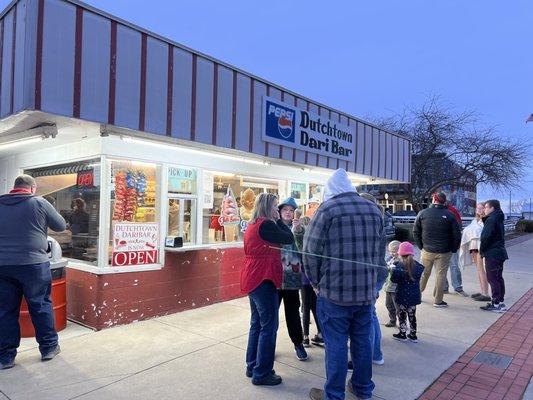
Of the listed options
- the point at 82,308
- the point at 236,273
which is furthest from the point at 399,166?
the point at 82,308

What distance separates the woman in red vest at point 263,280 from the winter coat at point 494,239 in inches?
Answer: 176

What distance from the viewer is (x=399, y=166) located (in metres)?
12.1

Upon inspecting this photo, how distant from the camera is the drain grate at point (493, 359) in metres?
4.58

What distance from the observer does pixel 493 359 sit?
4.74 meters

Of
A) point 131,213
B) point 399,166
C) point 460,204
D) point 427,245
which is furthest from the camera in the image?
point 460,204

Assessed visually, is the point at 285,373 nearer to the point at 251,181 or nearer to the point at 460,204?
the point at 251,181

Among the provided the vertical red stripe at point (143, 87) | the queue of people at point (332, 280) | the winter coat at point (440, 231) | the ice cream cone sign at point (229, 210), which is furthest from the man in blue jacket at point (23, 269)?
the winter coat at point (440, 231)

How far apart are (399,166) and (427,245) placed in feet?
18.0

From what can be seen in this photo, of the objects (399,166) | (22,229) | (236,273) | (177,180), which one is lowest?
(236,273)

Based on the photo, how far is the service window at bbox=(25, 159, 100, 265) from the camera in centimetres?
560

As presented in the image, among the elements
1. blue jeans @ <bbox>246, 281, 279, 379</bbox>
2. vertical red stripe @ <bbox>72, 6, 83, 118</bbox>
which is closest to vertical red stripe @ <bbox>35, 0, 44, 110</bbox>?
vertical red stripe @ <bbox>72, 6, 83, 118</bbox>

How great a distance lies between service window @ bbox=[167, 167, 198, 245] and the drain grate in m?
4.21

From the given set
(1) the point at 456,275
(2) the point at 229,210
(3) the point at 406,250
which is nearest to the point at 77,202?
(2) the point at 229,210

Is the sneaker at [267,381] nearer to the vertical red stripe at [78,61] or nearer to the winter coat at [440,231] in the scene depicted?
the vertical red stripe at [78,61]
